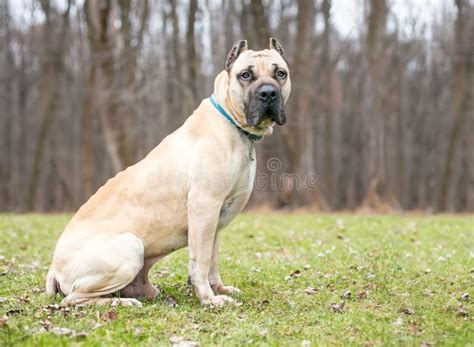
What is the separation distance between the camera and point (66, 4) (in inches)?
778

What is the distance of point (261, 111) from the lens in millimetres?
4602

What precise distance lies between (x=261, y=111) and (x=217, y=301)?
1.61 meters

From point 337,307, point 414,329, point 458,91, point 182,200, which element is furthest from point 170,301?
point 458,91

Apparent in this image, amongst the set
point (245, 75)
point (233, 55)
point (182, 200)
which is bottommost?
point (182, 200)

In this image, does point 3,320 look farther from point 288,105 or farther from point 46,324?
point 288,105

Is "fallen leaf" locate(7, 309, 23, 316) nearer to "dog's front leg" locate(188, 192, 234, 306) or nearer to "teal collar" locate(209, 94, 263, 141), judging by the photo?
"dog's front leg" locate(188, 192, 234, 306)

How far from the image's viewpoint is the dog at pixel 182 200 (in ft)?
14.9

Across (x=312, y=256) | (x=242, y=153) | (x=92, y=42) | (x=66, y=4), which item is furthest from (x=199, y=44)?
(x=242, y=153)

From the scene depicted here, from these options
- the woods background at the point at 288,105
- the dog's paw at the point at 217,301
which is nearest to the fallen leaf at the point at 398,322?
the dog's paw at the point at 217,301

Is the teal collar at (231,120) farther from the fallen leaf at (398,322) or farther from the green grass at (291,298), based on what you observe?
the fallen leaf at (398,322)

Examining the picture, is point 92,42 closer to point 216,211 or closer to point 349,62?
point 216,211

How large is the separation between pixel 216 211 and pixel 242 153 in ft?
1.74

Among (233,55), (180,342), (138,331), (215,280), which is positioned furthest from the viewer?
(215,280)

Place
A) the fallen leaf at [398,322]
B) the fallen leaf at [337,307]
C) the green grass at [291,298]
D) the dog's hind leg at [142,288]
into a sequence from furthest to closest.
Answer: the dog's hind leg at [142,288] < the fallen leaf at [337,307] < the fallen leaf at [398,322] < the green grass at [291,298]
